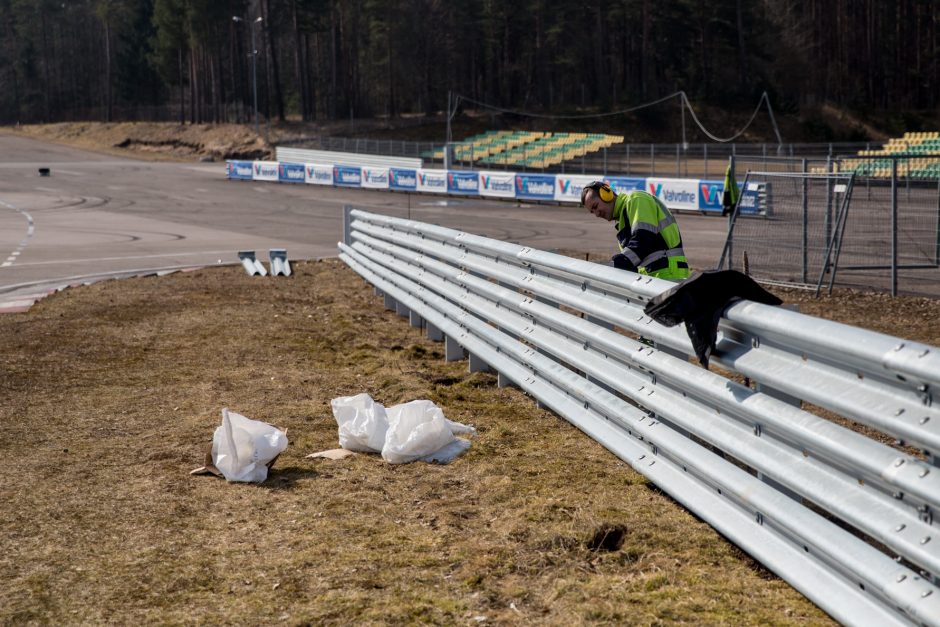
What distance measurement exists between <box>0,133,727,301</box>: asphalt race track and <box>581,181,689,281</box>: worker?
463 inches

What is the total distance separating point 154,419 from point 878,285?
38.6ft

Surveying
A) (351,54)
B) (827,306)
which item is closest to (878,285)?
(827,306)

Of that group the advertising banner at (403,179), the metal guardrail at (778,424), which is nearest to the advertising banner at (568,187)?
the advertising banner at (403,179)

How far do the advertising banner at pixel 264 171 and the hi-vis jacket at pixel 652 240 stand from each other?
48002mm

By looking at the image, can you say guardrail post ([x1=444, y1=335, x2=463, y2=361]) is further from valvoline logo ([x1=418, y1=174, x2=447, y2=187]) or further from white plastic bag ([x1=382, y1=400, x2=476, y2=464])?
valvoline logo ([x1=418, y1=174, x2=447, y2=187])

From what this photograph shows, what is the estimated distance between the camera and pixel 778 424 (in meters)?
4.14

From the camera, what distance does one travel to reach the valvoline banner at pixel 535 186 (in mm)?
38219

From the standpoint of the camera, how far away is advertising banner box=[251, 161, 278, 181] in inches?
2140

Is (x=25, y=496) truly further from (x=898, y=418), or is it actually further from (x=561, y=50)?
(x=561, y=50)

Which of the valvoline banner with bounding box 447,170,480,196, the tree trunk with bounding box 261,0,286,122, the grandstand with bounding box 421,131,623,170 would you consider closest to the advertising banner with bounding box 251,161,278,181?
the grandstand with bounding box 421,131,623,170

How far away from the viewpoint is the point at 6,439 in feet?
24.1

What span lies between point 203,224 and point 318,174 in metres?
19.9

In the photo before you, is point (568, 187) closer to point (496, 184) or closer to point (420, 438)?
point (496, 184)

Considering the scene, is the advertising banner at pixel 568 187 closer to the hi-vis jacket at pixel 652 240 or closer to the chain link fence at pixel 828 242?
the chain link fence at pixel 828 242
